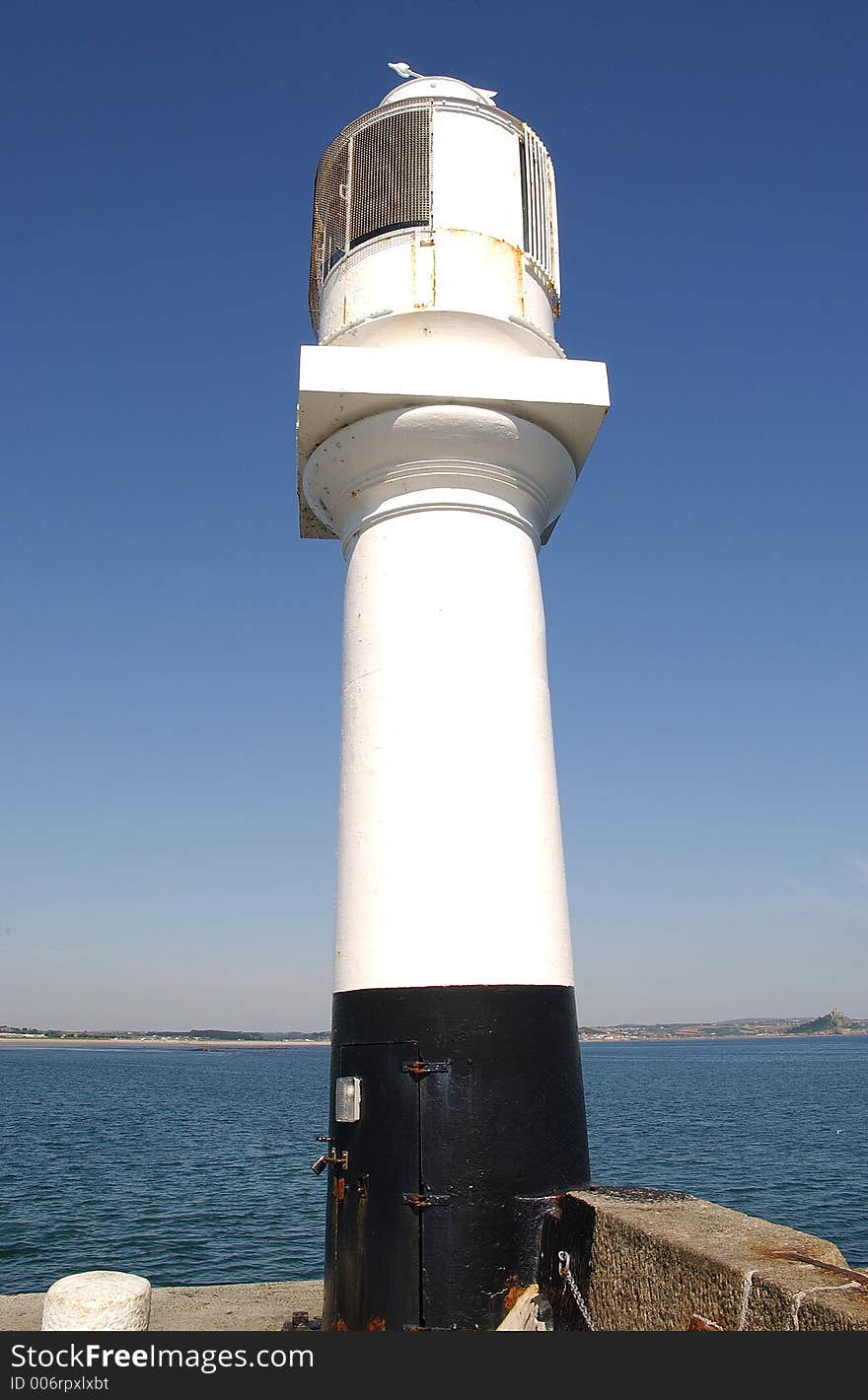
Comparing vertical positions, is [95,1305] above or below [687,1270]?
below

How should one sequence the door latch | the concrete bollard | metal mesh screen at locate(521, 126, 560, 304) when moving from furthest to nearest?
metal mesh screen at locate(521, 126, 560, 304)
the door latch
the concrete bollard

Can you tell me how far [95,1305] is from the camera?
4.78 meters

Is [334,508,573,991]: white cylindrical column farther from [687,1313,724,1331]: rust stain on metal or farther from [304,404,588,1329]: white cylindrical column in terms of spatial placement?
[687,1313,724,1331]: rust stain on metal

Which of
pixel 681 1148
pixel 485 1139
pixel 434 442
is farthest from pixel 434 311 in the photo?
pixel 681 1148

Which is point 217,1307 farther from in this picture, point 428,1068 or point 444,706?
point 444,706

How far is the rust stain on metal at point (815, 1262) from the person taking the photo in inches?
157

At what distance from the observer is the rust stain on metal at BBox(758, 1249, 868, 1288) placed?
400cm

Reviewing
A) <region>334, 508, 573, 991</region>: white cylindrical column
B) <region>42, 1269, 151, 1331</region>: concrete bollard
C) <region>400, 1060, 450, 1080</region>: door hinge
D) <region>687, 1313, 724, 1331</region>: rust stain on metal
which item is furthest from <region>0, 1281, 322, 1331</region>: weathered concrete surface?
<region>687, 1313, 724, 1331</region>: rust stain on metal

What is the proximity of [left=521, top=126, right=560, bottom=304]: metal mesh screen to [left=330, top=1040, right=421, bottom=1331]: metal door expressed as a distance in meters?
6.01

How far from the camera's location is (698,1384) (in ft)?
13.2

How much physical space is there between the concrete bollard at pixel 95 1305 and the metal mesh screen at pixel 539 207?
7.29m

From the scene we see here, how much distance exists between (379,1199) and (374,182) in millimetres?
7217

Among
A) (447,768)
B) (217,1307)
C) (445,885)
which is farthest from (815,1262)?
(217,1307)

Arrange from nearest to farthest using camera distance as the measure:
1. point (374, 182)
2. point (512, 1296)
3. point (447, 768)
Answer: point (512, 1296), point (447, 768), point (374, 182)
